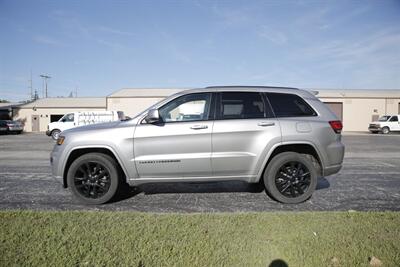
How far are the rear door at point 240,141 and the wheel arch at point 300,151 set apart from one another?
5.3 inches

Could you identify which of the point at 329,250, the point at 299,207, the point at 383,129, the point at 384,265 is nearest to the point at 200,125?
the point at 299,207

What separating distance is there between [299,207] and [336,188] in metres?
1.74

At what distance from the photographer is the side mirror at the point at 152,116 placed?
4688mm

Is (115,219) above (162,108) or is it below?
below

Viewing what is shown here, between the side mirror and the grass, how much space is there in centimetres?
147

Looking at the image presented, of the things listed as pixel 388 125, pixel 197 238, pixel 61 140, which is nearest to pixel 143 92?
pixel 388 125

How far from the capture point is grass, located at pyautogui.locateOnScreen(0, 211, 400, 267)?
302 centimetres

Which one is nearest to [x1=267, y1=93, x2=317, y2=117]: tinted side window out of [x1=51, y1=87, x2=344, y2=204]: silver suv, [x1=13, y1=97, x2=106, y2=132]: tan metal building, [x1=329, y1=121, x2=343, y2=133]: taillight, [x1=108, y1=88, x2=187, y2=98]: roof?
[x1=51, y1=87, x2=344, y2=204]: silver suv

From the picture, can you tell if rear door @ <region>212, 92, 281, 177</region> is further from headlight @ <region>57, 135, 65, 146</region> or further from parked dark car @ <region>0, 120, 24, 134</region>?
parked dark car @ <region>0, 120, 24, 134</region>

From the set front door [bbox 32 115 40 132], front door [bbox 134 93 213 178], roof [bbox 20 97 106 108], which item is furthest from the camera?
roof [bbox 20 97 106 108]

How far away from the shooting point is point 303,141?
16.2 feet

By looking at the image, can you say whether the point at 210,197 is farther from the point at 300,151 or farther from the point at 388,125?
the point at 388,125

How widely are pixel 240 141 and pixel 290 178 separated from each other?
1.08 meters

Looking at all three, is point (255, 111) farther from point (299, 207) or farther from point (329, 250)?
point (329, 250)
